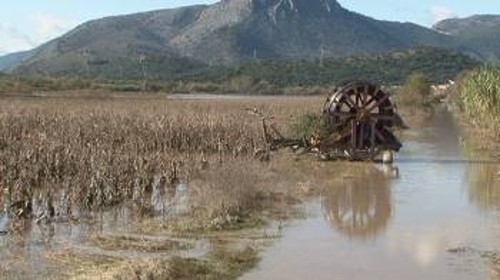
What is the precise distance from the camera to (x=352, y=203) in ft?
63.0

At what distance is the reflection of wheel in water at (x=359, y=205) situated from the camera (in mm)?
16453

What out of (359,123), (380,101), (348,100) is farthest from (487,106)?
(359,123)

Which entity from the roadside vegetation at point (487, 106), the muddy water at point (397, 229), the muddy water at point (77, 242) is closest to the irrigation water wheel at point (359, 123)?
the muddy water at point (397, 229)

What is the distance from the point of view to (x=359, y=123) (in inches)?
1069

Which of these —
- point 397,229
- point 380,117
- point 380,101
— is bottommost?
point 397,229

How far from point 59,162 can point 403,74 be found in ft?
488

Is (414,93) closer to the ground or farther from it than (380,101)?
closer to the ground

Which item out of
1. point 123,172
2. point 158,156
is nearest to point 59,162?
point 123,172

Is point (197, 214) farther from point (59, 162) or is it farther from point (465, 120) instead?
point (465, 120)

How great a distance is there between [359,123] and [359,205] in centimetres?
845

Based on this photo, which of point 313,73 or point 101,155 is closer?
point 101,155

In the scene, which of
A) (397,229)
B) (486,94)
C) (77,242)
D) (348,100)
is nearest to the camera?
(77,242)

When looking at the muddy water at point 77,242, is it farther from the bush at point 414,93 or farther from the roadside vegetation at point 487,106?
the bush at point 414,93

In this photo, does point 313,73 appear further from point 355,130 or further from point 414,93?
point 355,130
